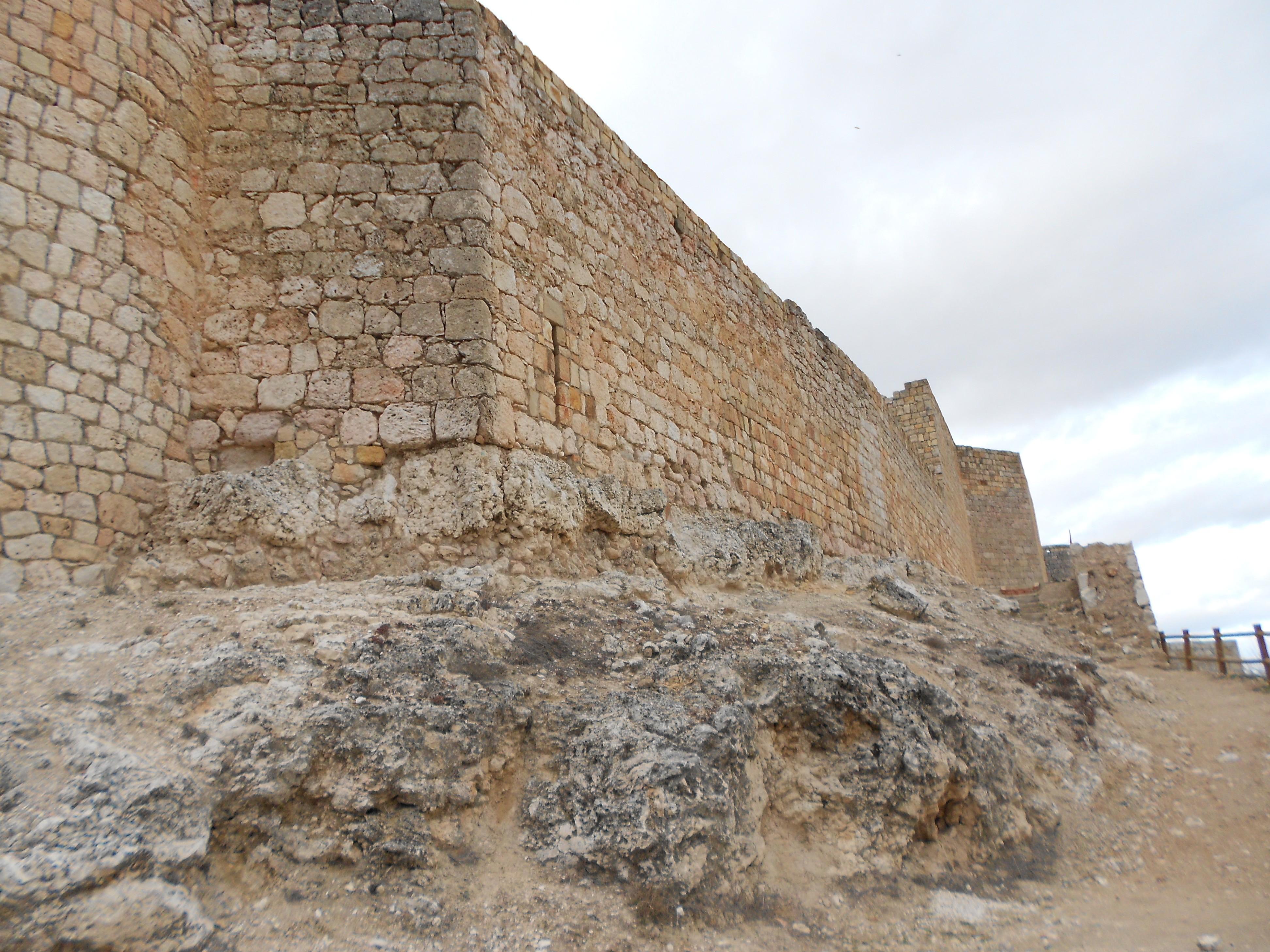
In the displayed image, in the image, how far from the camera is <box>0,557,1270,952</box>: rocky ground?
263cm

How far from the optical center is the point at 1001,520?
22.3 m

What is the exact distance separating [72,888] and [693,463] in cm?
544

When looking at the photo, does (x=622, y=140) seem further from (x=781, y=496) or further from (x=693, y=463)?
(x=781, y=496)

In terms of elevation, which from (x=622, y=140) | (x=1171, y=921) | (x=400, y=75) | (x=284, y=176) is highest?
(x=622, y=140)

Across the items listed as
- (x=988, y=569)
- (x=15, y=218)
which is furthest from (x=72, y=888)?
(x=988, y=569)

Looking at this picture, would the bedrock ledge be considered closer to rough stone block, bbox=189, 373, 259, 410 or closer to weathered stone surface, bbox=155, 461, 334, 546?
weathered stone surface, bbox=155, 461, 334, 546

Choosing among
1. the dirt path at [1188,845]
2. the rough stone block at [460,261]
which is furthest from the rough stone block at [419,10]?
the dirt path at [1188,845]

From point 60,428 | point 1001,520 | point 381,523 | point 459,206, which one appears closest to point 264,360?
point 60,428

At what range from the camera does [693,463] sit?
7180mm

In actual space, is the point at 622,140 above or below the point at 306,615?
above

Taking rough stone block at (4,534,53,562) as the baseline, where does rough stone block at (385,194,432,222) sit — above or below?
above

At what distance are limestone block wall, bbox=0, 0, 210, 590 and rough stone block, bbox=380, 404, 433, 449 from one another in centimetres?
112

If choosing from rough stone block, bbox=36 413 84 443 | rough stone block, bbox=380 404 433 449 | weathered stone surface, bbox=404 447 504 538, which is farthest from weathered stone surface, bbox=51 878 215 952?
rough stone block, bbox=380 404 433 449

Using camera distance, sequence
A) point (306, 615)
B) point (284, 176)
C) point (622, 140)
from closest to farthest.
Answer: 1. point (306, 615)
2. point (284, 176)
3. point (622, 140)
